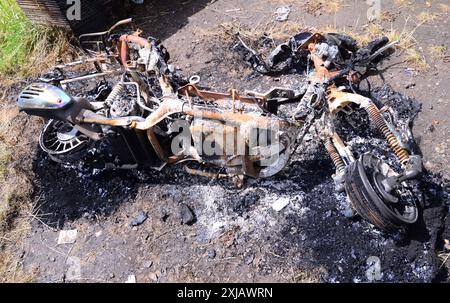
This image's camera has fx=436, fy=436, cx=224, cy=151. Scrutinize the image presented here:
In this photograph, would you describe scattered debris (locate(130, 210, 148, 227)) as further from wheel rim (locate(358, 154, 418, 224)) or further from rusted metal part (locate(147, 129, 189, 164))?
wheel rim (locate(358, 154, 418, 224))

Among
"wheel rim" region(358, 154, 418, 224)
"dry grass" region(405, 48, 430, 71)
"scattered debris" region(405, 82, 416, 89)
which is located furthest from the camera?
"dry grass" region(405, 48, 430, 71)

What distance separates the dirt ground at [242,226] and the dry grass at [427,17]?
0.63 metres

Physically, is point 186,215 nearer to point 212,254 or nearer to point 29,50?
point 212,254

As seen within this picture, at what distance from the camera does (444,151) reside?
171 inches

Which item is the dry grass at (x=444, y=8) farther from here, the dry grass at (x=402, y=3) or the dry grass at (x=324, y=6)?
the dry grass at (x=324, y=6)

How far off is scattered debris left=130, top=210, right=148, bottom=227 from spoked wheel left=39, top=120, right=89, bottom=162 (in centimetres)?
99

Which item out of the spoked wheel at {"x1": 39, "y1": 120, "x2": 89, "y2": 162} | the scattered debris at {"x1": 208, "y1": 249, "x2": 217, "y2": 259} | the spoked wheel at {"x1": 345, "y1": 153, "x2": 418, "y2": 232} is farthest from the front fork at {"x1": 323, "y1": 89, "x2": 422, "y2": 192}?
the spoked wheel at {"x1": 39, "y1": 120, "x2": 89, "y2": 162}

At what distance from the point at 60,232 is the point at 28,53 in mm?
3016

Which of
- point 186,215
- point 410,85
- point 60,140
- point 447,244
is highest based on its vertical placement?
point 60,140

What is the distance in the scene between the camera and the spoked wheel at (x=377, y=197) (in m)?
3.39

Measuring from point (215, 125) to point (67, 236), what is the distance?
1.86m

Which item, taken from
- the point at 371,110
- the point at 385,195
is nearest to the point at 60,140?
the point at 371,110

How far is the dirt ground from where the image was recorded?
369 centimetres

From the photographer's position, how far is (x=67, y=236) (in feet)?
14.0
